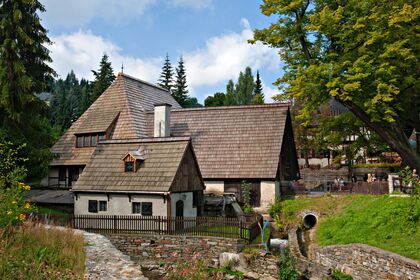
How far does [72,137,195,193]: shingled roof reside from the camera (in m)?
19.7

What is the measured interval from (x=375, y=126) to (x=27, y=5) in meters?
24.0

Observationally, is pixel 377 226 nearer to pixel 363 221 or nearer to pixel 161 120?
pixel 363 221

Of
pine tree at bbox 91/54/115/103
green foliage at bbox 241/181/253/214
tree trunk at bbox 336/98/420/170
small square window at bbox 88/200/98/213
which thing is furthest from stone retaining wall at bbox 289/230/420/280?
pine tree at bbox 91/54/115/103

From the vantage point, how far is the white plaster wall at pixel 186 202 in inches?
772

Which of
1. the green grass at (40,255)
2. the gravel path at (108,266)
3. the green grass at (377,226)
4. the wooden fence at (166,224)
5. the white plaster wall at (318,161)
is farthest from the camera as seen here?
the white plaster wall at (318,161)

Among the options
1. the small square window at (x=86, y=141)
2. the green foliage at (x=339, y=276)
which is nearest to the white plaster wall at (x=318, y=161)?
the small square window at (x=86, y=141)

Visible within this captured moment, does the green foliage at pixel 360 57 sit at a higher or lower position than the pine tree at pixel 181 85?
lower

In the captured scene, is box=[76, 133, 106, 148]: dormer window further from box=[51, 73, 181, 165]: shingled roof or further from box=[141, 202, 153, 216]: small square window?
box=[141, 202, 153, 216]: small square window

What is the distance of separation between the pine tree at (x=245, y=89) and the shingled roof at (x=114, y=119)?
44448 millimetres

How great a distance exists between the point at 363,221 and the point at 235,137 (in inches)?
486

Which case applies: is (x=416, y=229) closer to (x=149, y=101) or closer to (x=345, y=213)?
(x=345, y=213)

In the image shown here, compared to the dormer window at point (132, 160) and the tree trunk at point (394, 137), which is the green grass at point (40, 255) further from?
the tree trunk at point (394, 137)

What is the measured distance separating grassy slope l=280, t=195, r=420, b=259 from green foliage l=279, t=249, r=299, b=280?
3.14m

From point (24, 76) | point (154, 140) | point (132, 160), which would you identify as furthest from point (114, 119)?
point (132, 160)
